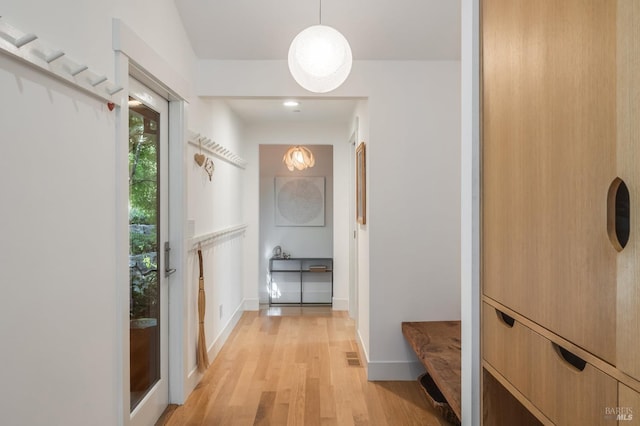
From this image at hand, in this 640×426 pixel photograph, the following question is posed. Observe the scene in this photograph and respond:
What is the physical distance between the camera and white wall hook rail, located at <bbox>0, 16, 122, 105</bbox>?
3.94 ft

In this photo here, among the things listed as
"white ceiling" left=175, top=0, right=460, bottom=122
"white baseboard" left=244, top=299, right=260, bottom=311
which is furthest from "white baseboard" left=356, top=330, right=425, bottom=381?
"white baseboard" left=244, top=299, right=260, bottom=311

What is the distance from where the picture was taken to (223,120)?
14.0ft

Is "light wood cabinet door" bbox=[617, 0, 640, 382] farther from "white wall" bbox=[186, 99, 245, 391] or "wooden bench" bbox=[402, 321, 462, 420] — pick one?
"white wall" bbox=[186, 99, 245, 391]

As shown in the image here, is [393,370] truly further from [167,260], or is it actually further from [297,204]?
[297,204]

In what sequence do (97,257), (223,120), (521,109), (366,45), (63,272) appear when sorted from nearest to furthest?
(521,109) < (63,272) < (97,257) < (366,45) < (223,120)

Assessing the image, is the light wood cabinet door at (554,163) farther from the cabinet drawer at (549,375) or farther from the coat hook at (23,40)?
the coat hook at (23,40)

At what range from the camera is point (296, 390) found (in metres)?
3.15

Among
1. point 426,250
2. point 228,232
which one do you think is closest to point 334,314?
point 228,232

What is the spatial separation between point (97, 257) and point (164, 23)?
1530mm

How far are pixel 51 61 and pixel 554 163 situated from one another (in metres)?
1.52

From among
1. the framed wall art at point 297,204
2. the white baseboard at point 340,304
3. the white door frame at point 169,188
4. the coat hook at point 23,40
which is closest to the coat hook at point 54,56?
the coat hook at point 23,40

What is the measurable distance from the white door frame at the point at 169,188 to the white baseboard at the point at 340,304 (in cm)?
312

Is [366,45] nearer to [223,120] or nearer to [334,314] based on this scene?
[223,120]

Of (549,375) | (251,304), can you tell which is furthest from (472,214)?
(251,304)
